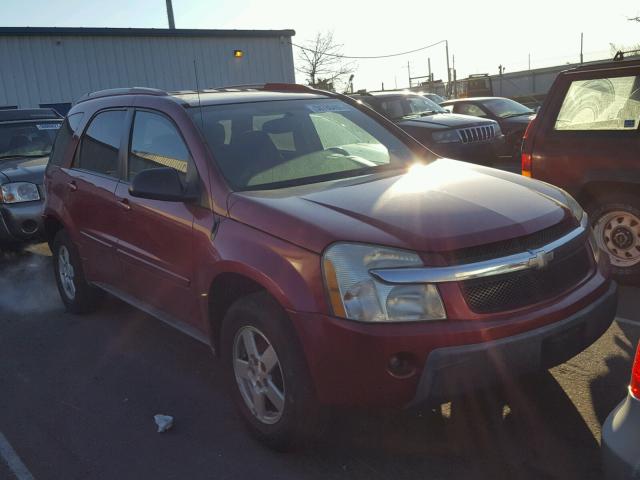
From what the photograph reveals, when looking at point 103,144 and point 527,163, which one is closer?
point 103,144

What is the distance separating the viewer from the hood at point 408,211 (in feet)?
9.01

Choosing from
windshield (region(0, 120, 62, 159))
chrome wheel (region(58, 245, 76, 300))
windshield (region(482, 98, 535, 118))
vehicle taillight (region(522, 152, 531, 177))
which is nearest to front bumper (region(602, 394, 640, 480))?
vehicle taillight (region(522, 152, 531, 177))

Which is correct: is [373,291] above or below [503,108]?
below

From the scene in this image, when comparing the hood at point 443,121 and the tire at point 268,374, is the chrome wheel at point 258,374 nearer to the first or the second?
the tire at point 268,374

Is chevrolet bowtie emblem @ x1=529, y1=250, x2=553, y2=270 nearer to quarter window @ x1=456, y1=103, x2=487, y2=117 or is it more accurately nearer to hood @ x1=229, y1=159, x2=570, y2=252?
hood @ x1=229, y1=159, x2=570, y2=252

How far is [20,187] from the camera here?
751 centimetres

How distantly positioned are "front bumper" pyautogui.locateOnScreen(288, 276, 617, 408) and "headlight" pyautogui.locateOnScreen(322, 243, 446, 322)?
0.14ft

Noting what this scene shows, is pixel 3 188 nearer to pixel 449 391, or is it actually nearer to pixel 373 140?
pixel 373 140

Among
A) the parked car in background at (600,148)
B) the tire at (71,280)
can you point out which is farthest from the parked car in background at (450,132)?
the tire at (71,280)

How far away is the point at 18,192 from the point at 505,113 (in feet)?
35.8

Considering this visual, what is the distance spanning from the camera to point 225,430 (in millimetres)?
3430

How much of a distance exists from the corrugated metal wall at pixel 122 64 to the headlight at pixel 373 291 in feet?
Result: 59.4

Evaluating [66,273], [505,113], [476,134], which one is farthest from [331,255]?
[505,113]

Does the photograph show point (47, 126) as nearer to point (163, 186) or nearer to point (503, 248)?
point (163, 186)
